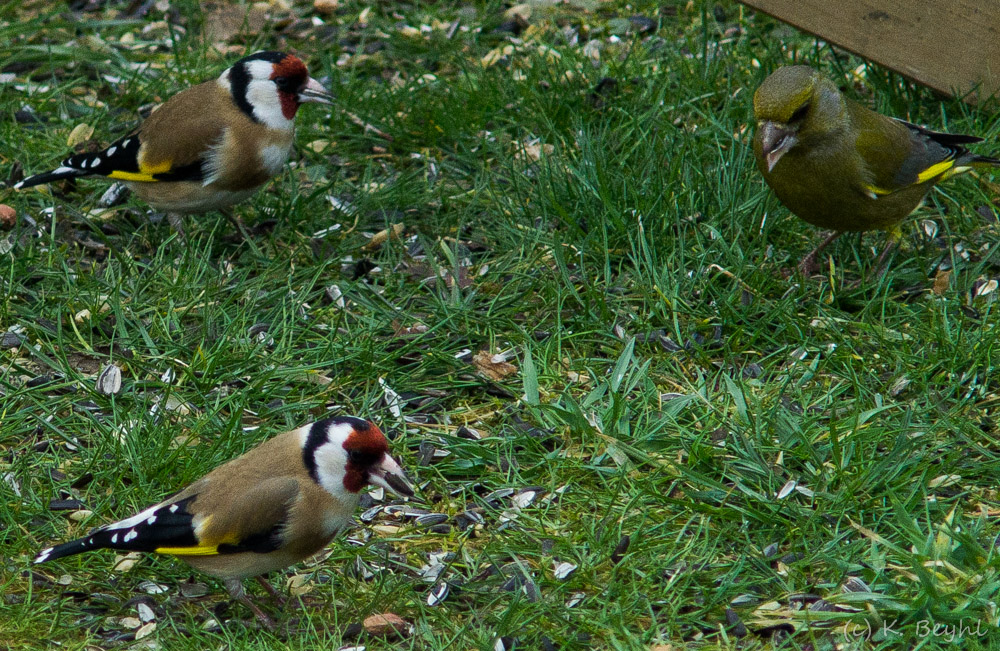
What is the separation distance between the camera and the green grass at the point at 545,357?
3.38 meters

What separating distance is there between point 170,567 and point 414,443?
93cm

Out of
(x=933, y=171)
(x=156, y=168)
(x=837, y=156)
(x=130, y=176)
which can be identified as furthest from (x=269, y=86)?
(x=933, y=171)

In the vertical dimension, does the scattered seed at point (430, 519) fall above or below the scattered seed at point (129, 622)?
above

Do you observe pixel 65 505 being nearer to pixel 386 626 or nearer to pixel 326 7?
pixel 386 626

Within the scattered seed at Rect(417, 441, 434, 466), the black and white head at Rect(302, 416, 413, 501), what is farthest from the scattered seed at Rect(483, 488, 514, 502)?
the black and white head at Rect(302, 416, 413, 501)

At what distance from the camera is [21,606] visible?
338 cm

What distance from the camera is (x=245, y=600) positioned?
3383 millimetres

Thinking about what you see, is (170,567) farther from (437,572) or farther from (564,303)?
(564,303)

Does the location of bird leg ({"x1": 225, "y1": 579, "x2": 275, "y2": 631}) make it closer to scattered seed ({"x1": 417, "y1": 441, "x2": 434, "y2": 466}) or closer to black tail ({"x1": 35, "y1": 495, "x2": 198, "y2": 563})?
black tail ({"x1": 35, "y1": 495, "x2": 198, "y2": 563})

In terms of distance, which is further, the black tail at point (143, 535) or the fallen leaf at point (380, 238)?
the fallen leaf at point (380, 238)

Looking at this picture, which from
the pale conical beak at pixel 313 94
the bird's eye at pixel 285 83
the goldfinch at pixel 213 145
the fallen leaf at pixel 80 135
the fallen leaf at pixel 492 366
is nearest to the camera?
the fallen leaf at pixel 492 366

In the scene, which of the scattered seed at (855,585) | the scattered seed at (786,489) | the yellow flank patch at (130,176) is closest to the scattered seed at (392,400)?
the scattered seed at (786,489)

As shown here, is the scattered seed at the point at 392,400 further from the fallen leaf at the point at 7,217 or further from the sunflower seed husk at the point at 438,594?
the fallen leaf at the point at 7,217

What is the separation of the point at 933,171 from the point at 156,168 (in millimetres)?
3221
